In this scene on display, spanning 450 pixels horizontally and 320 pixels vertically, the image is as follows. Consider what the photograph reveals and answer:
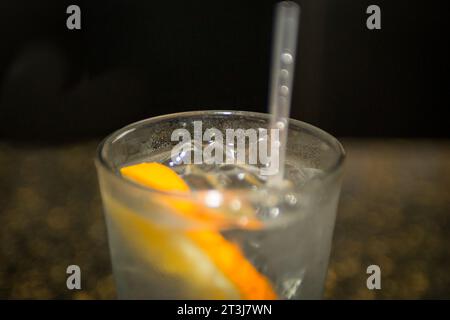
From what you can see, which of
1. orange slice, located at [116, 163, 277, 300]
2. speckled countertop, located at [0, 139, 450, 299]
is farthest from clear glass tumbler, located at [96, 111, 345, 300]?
speckled countertop, located at [0, 139, 450, 299]

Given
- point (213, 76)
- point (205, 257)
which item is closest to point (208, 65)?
Answer: point (213, 76)

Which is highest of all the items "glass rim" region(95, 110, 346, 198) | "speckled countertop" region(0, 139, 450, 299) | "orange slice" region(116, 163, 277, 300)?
"glass rim" region(95, 110, 346, 198)

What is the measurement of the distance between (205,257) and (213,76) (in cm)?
102

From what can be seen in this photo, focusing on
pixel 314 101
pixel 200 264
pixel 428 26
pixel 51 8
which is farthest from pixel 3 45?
pixel 200 264

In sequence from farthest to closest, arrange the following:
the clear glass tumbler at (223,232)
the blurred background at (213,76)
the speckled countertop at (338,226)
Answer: the blurred background at (213,76) < the speckled countertop at (338,226) < the clear glass tumbler at (223,232)

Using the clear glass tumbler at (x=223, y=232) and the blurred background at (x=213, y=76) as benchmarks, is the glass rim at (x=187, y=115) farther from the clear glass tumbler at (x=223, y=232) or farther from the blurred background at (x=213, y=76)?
the blurred background at (x=213, y=76)

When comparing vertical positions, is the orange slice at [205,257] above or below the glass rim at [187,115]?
below

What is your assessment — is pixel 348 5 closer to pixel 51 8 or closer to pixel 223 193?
pixel 51 8

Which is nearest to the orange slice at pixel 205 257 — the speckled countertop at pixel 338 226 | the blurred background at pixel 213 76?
the speckled countertop at pixel 338 226

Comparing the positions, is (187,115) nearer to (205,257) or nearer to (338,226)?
(205,257)

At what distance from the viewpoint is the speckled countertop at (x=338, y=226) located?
855 millimetres

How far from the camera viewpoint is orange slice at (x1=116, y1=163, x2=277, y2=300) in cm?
49

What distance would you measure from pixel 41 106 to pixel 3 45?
17cm

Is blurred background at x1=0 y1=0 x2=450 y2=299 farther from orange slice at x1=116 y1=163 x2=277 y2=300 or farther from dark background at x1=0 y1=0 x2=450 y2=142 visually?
orange slice at x1=116 y1=163 x2=277 y2=300
